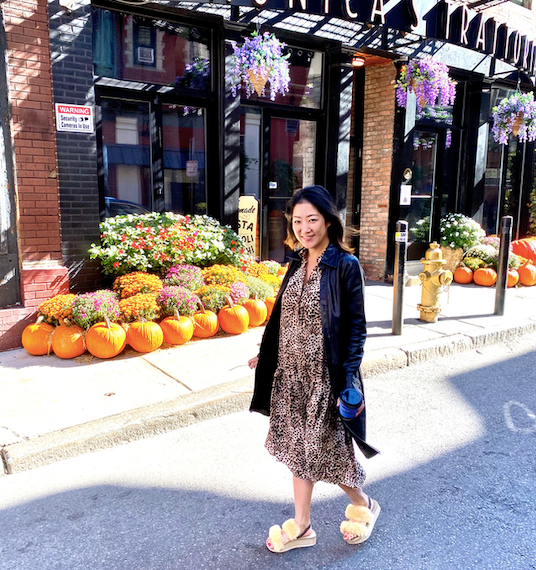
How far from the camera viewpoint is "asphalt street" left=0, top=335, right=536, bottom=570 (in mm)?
2721

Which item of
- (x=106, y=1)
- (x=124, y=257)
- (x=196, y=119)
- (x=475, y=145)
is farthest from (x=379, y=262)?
(x=106, y=1)

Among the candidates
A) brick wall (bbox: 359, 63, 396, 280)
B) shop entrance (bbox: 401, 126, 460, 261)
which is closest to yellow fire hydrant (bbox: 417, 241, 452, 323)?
brick wall (bbox: 359, 63, 396, 280)

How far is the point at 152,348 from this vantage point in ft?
18.1

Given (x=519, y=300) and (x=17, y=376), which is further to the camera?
(x=519, y=300)

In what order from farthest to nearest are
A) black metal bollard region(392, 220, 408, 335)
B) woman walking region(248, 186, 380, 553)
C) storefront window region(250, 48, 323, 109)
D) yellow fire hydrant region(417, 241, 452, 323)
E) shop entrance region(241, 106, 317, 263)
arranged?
storefront window region(250, 48, 323, 109)
shop entrance region(241, 106, 317, 263)
yellow fire hydrant region(417, 241, 452, 323)
black metal bollard region(392, 220, 408, 335)
woman walking region(248, 186, 380, 553)

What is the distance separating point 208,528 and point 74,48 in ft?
17.8

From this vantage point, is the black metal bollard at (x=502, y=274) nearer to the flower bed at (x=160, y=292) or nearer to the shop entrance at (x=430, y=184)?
the shop entrance at (x=430, y=184)

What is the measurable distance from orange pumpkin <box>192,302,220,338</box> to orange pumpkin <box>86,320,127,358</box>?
3.04 ft

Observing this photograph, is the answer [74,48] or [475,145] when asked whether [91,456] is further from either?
[475,145]

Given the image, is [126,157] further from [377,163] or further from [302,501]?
[302,501]

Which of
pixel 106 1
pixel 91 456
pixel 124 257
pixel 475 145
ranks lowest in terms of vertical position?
pixel 91 456

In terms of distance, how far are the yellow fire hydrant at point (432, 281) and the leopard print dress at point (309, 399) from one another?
14.7 feet

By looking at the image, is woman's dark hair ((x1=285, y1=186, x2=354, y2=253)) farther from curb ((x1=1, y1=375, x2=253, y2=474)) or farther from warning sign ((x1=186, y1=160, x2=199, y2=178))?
warning sign ((x1=186, y1=160, x2=199, y2=178))

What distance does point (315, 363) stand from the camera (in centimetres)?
262
